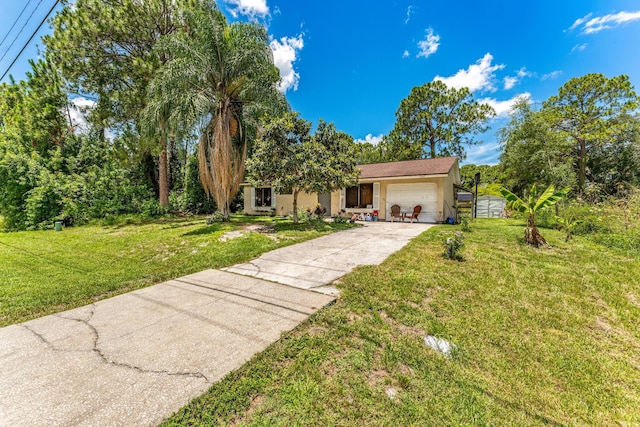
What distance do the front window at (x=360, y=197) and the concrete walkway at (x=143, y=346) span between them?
417 inches

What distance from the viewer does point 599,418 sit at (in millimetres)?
2021

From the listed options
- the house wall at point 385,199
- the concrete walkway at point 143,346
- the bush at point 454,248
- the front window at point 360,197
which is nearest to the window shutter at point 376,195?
the house wall at point 385,199

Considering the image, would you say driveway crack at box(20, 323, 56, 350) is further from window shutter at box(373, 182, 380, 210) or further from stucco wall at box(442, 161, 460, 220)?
stucco wall at box(442, 161, 460, 220)

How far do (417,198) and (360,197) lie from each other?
133 inches

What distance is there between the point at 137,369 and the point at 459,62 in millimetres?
26200

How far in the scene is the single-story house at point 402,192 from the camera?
12906 mm

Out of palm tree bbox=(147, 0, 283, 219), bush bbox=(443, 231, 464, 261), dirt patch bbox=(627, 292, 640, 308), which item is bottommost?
dirt patch bbox=(627, 292, 640, 308)

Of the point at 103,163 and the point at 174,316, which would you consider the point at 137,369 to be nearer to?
the point at 174,316

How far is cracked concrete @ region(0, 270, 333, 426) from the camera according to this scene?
187 cm

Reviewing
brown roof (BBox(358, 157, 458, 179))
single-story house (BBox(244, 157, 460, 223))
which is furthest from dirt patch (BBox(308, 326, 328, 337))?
brown roof (BBox(358, 157, 458, 179))

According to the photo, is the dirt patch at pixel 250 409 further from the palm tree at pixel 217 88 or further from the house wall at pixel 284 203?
the house wall at pixel 284 203

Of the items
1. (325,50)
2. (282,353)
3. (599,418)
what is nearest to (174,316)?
(282,353)

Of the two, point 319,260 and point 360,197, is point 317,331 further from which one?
point 360,197

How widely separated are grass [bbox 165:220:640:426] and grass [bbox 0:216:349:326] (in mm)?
3608
